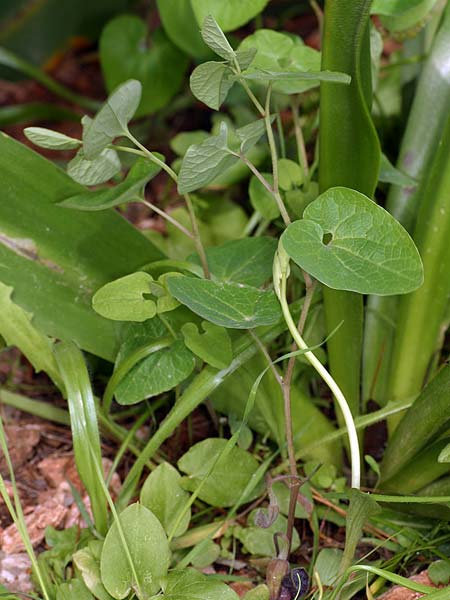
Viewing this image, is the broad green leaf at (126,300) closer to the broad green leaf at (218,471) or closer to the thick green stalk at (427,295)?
the broad green leaf at (218,471)

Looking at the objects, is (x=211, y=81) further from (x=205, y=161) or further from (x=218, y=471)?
(x=218, y=471)

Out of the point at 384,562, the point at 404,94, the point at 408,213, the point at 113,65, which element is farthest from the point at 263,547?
the point at 113,65

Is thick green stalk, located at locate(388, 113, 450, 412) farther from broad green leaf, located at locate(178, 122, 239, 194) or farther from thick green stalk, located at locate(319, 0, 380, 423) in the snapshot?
broad green leaf, located at locate(178, 122, 239, 194)

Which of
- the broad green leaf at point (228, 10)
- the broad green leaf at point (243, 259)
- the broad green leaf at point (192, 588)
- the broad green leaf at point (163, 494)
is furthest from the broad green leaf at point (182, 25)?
the broad green leaf at point (192, 588)

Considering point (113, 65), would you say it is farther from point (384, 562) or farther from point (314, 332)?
point (384, 562)

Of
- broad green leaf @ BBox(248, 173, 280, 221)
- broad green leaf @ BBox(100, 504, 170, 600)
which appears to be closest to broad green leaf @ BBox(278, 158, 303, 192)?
broad green leaf @ BBox(248, 173, 280, 221)

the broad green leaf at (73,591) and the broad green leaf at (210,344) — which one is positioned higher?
the broad green leaf at (210,344)

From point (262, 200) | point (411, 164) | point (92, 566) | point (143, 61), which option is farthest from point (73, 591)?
point (143, 61)
